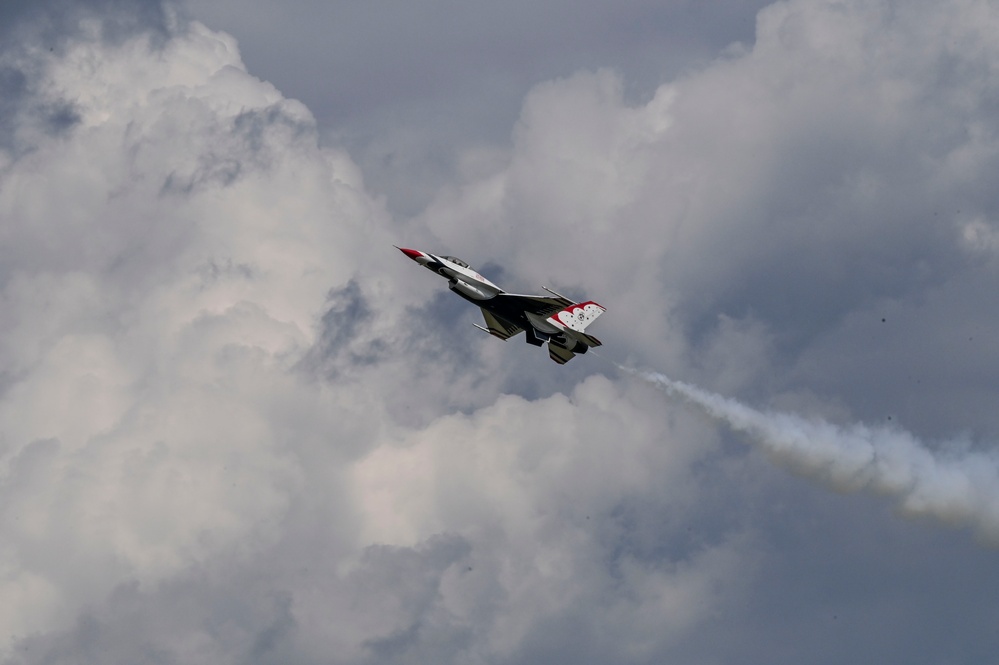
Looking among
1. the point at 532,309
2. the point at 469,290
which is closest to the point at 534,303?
→ the point at 532,309

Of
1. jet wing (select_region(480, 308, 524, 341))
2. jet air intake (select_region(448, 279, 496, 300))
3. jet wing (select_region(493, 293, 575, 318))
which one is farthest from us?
jet wing (select_region(480, 308, 524, 341))

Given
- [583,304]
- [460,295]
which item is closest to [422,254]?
[460,295]

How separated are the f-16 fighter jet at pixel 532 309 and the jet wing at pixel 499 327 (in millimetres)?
267

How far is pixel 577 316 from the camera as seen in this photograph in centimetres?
9625

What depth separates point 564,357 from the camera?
98125mm

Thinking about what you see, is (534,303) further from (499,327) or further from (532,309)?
(499,327)

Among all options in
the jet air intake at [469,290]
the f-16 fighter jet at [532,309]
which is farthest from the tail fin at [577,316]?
the jet air intake at [469,290]

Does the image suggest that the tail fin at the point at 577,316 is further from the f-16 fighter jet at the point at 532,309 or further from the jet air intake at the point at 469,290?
the jet air intake at the point at 469,290

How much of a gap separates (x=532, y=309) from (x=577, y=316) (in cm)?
379

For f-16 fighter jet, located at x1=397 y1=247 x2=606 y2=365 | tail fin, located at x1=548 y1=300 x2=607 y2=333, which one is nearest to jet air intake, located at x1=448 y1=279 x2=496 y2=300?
f-16 fighter jet, located at x1=397 y1=247 x2=606 y2=365

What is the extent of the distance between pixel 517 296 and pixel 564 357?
22.2 ft

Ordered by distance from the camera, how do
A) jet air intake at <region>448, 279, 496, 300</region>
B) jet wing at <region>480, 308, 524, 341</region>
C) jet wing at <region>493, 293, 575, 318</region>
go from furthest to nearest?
1. jet wing at <region>480, 308, 524, 341</region>
2. jet air intake at <region>448, 279, 496, 300</region>
3. jet wing at <region>493, 293, 575, 318</region>

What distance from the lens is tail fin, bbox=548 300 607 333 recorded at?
9562 cm

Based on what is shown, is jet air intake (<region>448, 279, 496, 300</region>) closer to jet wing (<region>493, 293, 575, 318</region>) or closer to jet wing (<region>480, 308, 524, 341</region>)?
jet wing (<region>493, 293, 575, 318</region>)
